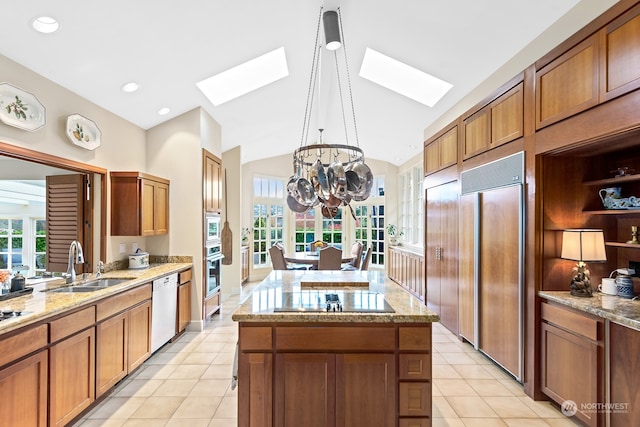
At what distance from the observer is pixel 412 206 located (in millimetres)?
7453

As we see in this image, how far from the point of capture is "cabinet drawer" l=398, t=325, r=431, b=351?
2.08 metres

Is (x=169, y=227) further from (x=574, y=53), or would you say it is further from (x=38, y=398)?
(x=574, y=53)

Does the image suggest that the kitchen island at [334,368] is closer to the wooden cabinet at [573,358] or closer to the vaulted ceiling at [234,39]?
the wooden cabinet at [573,358]

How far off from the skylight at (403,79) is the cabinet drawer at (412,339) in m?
3.09

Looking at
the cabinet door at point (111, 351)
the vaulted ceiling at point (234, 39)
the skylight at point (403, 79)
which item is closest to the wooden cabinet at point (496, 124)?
the vaulted ceiling at point (234, 39)

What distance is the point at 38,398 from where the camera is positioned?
205 cm

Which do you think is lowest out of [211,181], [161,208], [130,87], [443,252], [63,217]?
[443,252]

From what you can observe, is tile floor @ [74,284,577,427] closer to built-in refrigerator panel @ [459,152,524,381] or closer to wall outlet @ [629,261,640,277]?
built-in refrigerator panel @ [459,152,524,381]

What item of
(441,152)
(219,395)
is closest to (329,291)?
(219,395)

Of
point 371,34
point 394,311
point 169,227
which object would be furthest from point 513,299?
point 169,227

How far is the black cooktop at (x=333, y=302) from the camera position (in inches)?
85.8

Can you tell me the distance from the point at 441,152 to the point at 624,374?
3.22m

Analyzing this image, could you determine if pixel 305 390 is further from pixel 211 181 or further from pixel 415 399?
pixel 211 181

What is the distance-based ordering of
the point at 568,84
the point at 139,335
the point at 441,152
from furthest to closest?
the point at 441,152, the point at 139,335, the point at 568,84
